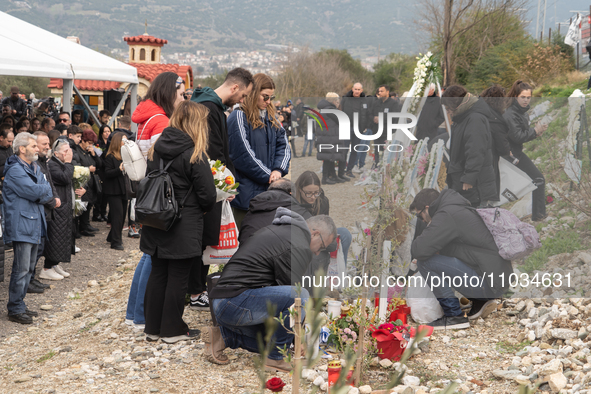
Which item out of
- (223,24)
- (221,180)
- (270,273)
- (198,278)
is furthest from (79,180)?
(223,24)

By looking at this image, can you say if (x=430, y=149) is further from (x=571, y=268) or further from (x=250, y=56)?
(x=250, y=56)

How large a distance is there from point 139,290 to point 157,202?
3.32ft

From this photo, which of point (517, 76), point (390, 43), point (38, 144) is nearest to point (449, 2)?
point (517, 76)

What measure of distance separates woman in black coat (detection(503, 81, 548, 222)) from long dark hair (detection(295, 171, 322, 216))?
144 centimetres

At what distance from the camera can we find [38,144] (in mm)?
5582

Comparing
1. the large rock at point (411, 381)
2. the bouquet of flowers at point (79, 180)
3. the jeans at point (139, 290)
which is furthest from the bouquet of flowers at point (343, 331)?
the bouquet of flowers at point (79, 180)

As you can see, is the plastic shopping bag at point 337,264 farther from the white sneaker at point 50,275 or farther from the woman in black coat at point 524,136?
the white sneaker at point 50,275

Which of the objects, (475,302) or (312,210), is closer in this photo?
(312,210)

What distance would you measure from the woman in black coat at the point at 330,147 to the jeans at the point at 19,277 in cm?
330

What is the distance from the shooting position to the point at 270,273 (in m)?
3.64

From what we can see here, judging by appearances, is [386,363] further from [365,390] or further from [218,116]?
[218,116]

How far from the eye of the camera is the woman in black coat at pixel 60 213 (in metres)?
6.11

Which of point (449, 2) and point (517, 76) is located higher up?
point (449, 2)

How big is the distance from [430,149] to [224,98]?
174 cm
